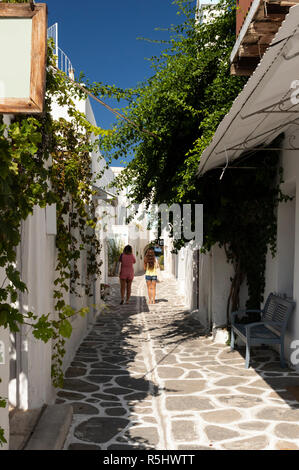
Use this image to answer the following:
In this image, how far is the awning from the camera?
3.36m

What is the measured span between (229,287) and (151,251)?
6226 mm

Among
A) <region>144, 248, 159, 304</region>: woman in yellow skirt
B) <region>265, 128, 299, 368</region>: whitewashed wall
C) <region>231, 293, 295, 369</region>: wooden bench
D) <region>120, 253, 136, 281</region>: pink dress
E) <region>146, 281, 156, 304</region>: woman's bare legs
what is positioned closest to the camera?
<region>231, 293, 295, 369</region>: wooden bench

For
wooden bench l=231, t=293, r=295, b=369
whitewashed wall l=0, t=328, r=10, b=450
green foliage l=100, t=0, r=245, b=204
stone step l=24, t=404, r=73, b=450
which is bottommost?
stone step l=24, t=404, r=73, b=450

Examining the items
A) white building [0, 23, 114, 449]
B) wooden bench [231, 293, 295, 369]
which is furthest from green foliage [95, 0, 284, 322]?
white building [0, 23, 114, 449]

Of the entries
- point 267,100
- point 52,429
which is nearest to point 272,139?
point 267,100

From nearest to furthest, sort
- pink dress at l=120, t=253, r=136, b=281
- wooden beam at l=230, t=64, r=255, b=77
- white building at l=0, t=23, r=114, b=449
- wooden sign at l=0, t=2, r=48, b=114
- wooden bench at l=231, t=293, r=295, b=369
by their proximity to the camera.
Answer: wooden sign at l=0, t=2, r=48, b=114 < white building at l=0, t=23, r=114, b=449 < wooden bench at l=231, t=293, r=295, b=369 < wooden beam at l=230, t=64, r=255, b=77 < pink dress at l=120, t=253, r=136, b=281

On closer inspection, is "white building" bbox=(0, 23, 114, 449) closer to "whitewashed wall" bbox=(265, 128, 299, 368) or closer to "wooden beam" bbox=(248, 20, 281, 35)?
"wooden beam" bbox=(248, 20, 281, 35)

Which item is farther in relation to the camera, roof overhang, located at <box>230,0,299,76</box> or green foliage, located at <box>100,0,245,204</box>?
green foliage, located at <box>100,0,245,204</box>

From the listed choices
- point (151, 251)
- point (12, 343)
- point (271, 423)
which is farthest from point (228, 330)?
point (151, 251)

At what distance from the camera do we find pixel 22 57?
2576 mm

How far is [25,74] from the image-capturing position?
2.57 metres

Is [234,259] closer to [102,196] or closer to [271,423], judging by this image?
[102,196]

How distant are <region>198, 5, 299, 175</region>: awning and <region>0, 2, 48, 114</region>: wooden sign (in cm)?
169

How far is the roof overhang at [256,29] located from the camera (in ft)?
17.7
